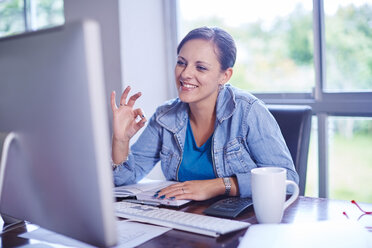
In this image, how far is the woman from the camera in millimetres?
1482

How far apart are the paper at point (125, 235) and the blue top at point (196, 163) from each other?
58 centimetres

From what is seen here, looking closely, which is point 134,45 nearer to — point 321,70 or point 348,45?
point 321,70

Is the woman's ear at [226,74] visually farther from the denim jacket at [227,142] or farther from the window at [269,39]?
the window at [269,39]

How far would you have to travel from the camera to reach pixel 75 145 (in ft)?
2.12

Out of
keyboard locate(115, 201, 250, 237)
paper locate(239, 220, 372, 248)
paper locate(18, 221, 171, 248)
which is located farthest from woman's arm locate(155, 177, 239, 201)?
paper locate(239, 220, 372, 248)

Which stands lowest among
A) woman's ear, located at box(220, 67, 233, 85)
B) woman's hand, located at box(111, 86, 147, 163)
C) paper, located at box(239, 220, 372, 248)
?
paper, located at box(239, 220, 372, 248)

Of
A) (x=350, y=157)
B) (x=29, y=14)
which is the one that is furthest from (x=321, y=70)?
(x=29, y=14)

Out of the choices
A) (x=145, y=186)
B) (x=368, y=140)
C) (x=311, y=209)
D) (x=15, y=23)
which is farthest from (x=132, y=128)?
(x=15, y=23)

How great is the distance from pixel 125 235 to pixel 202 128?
2.65ft

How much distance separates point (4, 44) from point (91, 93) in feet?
0.86

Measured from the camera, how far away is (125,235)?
3.13 feet

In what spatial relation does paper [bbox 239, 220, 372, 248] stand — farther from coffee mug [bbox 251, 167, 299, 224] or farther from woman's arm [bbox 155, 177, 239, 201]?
woman's arm [bbox 155, 177, 239, 201]

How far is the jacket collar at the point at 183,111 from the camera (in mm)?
1582

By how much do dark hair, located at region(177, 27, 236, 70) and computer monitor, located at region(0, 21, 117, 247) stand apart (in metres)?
0.99
